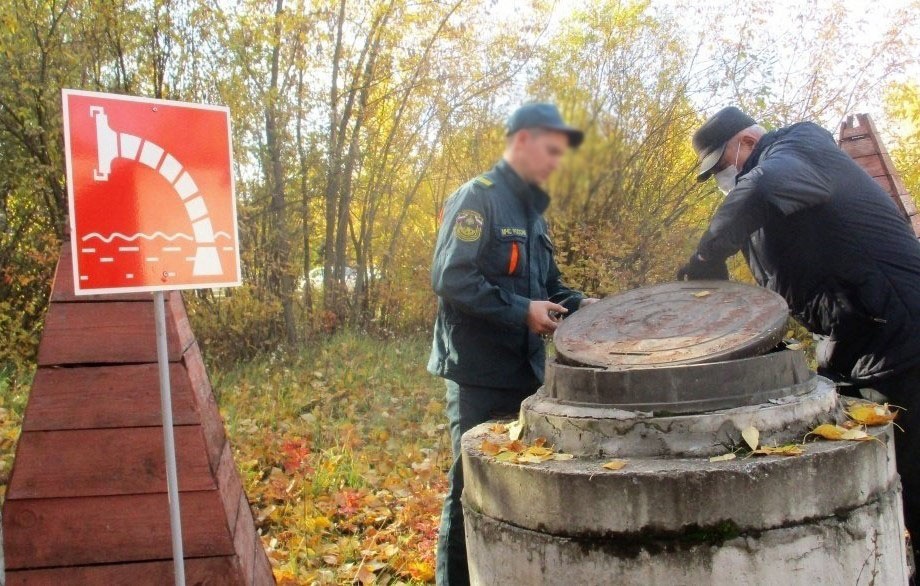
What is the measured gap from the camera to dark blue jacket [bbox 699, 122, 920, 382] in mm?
2721

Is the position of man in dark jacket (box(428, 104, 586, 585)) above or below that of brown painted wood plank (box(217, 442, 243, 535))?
above

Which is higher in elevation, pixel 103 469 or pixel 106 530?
pixel 103 469

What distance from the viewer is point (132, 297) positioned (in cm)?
273

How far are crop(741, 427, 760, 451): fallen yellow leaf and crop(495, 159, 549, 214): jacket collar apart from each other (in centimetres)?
82

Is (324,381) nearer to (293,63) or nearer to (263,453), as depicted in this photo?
(263,453)

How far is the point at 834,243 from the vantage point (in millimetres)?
2857

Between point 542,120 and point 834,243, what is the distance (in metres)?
1.73

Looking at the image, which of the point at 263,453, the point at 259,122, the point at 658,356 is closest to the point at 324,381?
the point at 263,453

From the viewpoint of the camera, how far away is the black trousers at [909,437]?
280 centimetres

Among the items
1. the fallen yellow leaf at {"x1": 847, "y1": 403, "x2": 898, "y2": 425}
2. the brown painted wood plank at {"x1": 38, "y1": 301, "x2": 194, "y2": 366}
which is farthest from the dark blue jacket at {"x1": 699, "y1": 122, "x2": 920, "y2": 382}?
the brown painted wood plank at {"x1": 38, "y1": 301, "x2": 194, "y2": 366}

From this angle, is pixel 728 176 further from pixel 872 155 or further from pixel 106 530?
pixel 872 155

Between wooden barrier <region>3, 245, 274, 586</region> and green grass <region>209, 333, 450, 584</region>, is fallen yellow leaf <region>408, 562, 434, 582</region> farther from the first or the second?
wooden barrier <region>3, 245, 274, 586</region>

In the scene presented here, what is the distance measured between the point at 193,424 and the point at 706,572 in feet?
5.73

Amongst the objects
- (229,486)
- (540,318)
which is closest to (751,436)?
(540,318)
